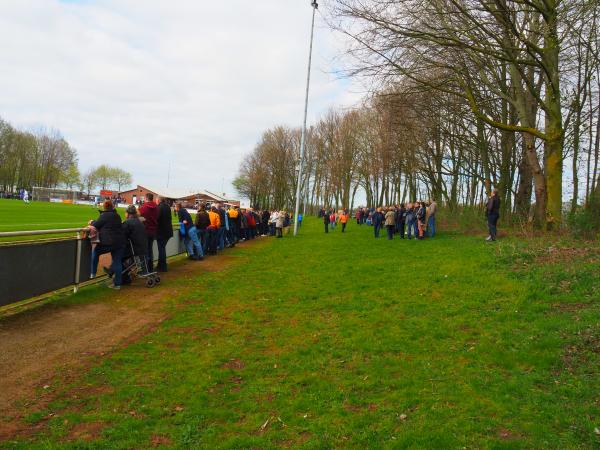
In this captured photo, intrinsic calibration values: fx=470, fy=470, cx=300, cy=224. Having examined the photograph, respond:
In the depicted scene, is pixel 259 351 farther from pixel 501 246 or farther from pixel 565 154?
pixel 565 154

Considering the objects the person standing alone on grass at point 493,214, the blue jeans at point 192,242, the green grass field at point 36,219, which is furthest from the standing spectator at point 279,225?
the person standing alone on grass at point 493,214

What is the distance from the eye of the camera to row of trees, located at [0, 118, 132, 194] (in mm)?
74356

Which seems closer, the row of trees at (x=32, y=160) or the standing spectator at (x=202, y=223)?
the standing spectator at (x=202, y=223)

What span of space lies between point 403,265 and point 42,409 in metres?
10.1

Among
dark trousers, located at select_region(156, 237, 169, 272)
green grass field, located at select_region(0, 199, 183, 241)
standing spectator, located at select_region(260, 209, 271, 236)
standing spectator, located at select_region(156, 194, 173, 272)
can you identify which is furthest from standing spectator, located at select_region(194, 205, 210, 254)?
standing spectator, located at select_region(260, 209, 271, 236)

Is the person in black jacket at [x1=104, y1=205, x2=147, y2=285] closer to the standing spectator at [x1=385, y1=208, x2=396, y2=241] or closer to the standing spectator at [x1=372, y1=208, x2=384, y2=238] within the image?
the standing spectator at [x1=385, y1=208, x2=396, y2=241]

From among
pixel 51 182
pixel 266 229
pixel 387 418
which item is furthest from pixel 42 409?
pixel 51 182

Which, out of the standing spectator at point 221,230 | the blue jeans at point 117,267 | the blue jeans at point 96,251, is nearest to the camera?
the blue jeans at point 96,251

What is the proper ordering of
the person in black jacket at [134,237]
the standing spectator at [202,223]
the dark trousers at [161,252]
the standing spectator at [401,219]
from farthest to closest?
the standing spectator at [401,219] → the standing spectator at [202,223] → the dark trousers at [161,252] → the person in black jacket at [134,237]

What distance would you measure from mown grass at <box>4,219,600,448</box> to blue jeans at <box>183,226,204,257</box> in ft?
16.7

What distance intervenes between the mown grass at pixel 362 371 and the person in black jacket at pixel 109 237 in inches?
64.5

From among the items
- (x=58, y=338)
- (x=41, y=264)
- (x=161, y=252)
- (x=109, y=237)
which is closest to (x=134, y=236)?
(x=109, y=237)

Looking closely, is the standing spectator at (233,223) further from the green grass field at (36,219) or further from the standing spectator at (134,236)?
the green grass field at (36,219)

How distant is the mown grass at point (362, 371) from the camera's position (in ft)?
13.8
